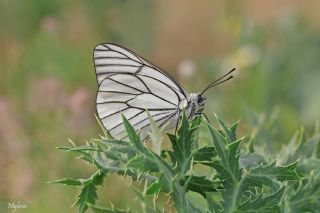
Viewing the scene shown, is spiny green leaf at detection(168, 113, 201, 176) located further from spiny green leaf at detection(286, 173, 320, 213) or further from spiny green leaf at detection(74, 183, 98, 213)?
spiny green leaf at detection(286, 173, 320, 213)

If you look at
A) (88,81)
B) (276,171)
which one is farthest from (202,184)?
(88,81)

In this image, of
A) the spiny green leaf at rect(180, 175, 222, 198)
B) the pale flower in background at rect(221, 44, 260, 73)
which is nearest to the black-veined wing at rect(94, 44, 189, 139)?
the spiny green leaf at rect(180, 175, 222, 198)

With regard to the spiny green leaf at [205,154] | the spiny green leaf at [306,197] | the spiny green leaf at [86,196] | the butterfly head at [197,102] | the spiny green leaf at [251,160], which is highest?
the butterfly head at [197,102]

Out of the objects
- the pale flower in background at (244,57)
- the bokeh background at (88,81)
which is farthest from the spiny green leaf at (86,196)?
the pale flower in background at (244,57)

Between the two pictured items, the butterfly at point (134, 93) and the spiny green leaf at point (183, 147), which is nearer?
the spiny green leaf at point (183, 147)

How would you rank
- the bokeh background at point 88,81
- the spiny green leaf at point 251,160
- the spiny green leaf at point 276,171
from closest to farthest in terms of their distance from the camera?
the spiny green leaf at point 276,171
the spiny green leaf at point 251,160
the bokeh background at point 88,81

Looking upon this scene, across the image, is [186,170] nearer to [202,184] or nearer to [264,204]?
[202,184]

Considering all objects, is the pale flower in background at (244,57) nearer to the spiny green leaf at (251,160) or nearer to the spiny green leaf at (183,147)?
the spiny green leaf at (251,160)
